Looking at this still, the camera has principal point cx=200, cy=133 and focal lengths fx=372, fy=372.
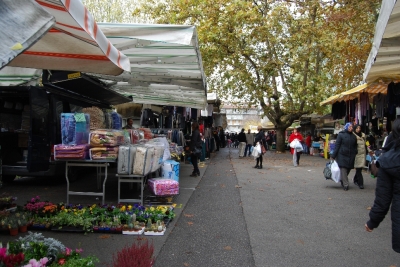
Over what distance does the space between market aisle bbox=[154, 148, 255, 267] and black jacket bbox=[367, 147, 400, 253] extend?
164 centimetres

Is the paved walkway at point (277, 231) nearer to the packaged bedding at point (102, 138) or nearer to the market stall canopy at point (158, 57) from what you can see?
the packaged bedding at point (102, 138)

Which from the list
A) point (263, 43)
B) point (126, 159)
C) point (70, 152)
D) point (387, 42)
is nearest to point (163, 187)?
point (126, 159)

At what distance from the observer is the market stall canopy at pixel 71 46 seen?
9.67 feet

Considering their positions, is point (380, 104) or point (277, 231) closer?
point (277, 231)

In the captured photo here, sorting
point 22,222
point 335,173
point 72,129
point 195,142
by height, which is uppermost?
point 72,129

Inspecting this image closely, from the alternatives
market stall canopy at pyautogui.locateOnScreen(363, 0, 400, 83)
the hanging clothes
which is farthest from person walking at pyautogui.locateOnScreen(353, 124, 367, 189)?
market stall canopy at pyautogui.locateOnScreen(363, 0, 400, 83)

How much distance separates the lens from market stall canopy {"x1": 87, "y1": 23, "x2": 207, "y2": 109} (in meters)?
5.59

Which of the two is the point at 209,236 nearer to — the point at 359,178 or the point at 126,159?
the point at 126,159

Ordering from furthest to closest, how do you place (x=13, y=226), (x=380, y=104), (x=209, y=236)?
(x=380, y=104) → (x=209, y=236) → (x=13, y=226)

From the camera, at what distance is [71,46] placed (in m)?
3.90

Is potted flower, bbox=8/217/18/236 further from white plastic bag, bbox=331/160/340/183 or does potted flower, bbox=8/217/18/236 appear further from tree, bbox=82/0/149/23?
tree, bbox=82/0/149/23

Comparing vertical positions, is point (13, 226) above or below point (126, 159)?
below

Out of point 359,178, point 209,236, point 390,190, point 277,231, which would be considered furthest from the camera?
point 359,178

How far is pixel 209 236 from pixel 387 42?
3626 mm
